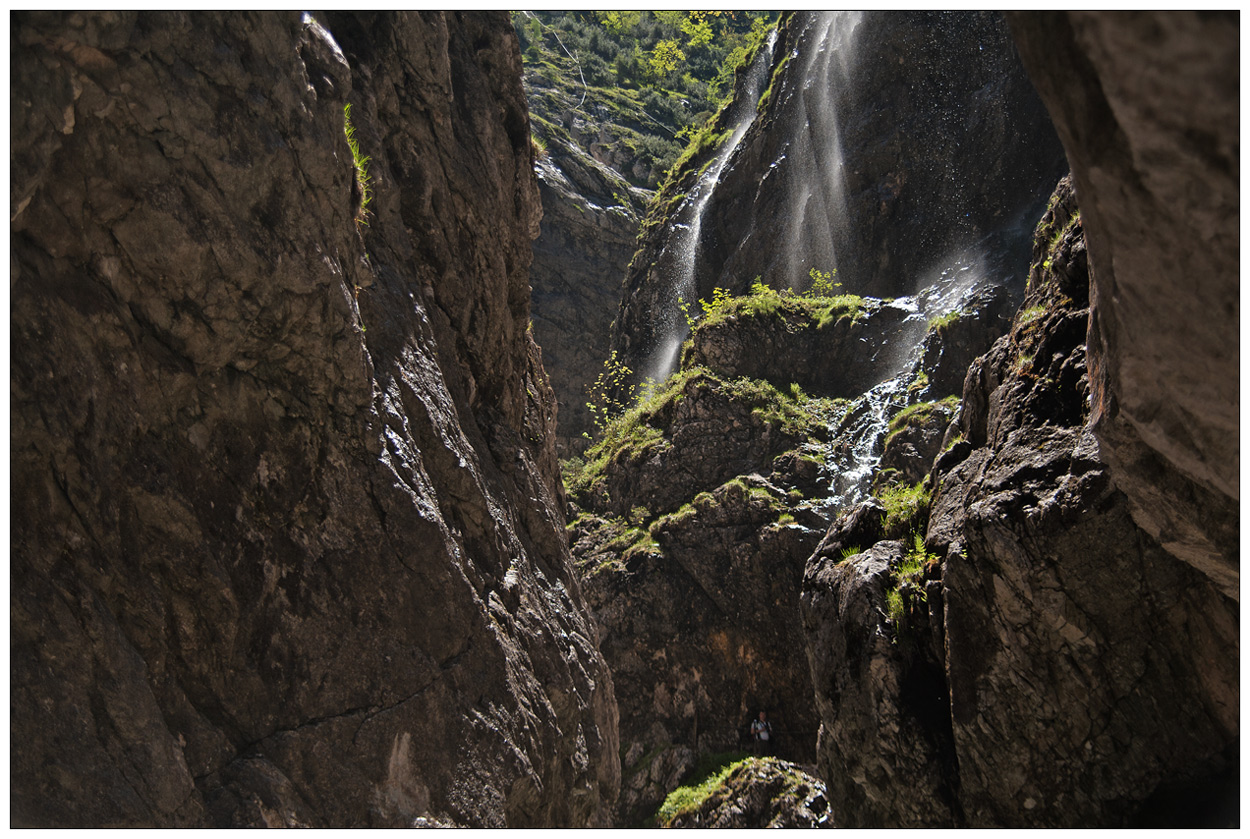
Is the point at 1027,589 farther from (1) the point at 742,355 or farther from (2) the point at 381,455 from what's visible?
(1) the point at 742,355

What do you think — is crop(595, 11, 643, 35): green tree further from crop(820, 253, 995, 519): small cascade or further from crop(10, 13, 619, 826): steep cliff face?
crop(10, 13, 619, 826): steep cliff face

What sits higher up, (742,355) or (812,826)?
(742,355)

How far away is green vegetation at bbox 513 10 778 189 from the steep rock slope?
31777 mm

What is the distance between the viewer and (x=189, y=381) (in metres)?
6.38

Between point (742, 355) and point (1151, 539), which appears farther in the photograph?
point (742, 355)

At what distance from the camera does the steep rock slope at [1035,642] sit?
7.00m

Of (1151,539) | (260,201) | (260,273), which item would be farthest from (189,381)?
(1151,539)

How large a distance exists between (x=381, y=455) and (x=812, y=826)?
33.7ft

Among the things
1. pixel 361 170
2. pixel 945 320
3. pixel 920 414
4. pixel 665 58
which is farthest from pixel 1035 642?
pixel 665 58

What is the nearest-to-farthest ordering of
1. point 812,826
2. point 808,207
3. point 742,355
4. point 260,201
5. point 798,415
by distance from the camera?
point 260,201
point 812,826
point 798,415
point 742,355
point 808,207

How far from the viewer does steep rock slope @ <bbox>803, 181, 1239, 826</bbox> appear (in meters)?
7.00

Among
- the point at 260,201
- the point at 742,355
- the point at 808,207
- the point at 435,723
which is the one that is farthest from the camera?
the point at 808,207

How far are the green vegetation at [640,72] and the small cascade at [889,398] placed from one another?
1689cm

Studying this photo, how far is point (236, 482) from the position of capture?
263 inches
